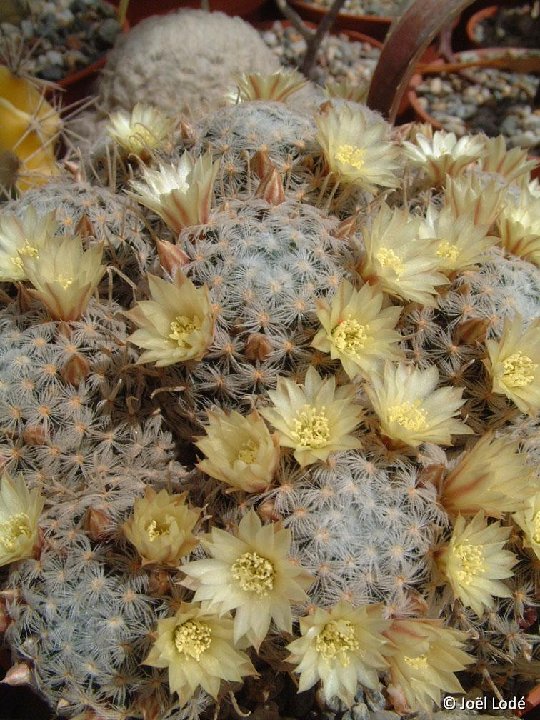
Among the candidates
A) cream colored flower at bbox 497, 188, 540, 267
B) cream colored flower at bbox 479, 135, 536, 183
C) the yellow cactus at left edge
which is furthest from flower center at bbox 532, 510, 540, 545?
the yellow cactus at left edge

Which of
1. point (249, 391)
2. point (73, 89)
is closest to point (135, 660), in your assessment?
point (249, 391)

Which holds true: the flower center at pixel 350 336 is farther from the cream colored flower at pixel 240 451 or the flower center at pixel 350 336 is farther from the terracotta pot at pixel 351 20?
the terracotta pot at pixel 351 20

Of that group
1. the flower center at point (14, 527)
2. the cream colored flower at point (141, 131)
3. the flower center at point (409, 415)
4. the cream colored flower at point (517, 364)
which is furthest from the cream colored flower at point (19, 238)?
the cream colored flower at point (517, 364)

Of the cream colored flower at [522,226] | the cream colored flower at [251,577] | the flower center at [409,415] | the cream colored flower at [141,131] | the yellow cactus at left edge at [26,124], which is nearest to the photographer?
the cream colored flower at [251,577]

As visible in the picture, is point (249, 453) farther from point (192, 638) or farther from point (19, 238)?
point (19, 238)

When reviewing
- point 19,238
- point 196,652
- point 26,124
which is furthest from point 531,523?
point 26,124

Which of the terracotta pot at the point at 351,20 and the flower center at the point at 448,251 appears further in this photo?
the terracotta pot at the point at 351,20

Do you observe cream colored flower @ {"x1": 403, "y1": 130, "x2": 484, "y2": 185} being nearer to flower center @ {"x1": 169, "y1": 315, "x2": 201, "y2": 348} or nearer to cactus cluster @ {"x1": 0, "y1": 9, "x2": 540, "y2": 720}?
cactus cluster @ {"x1": 0, "y1": 9, "x2": 540, "y2": 720}
